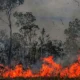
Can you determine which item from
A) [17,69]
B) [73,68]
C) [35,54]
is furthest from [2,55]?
[73,68]

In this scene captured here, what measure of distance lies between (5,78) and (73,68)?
11.7 m

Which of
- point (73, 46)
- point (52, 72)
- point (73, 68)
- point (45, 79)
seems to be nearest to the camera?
point (45, 79)

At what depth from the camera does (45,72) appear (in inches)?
1298

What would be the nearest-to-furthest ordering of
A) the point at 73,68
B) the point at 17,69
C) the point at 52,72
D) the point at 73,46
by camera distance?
the point at 52,72
the point at 73,68
the point at 17,69
the point at 73,46

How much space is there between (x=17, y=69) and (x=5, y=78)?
1210 centimetres

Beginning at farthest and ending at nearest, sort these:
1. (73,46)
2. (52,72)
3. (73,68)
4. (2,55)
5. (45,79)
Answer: (2,55) < (73,46) < (73,68) < (52,72) < (45,79)

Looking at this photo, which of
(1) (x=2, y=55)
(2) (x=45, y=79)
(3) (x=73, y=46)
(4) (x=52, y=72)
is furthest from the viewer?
(1) (x=2, y=55)

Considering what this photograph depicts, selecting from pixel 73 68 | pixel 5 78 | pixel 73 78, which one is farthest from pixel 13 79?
pixel 73 68

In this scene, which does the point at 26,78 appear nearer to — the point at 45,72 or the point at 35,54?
the point at 45,72

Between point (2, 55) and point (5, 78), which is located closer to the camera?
point (5, 78)

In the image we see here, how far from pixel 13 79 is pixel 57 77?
4.38 m

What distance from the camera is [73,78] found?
3253cm

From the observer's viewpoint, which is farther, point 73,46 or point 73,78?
point 73,46

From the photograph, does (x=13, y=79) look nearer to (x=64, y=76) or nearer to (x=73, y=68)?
A: (x=64, y=76)
